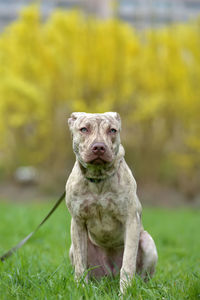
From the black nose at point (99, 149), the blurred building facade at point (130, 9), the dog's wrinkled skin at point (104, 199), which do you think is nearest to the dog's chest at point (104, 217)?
the dog's wrinkled skin at point (104, 199)

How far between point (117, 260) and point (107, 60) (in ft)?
42.0

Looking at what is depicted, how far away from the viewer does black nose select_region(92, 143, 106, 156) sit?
3090 millimetres

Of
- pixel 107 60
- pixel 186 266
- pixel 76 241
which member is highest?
pixel 107 60

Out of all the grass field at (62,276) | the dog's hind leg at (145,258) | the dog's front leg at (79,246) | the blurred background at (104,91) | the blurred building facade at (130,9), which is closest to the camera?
the grass field at (62,276)

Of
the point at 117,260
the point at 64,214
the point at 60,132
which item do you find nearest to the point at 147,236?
the point at 117,260

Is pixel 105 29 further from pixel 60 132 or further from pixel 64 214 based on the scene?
pixel 64 214

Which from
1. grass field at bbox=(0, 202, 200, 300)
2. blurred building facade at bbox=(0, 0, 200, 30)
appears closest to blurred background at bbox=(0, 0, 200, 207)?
blurred building facade at bbox=(0, 0, 200, 30)

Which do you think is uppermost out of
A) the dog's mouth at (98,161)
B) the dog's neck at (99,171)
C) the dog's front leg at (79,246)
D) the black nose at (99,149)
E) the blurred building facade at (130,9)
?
the blurred building facade at (130,9)

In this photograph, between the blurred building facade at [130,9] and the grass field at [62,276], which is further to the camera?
the blurred building facade at [130,9]

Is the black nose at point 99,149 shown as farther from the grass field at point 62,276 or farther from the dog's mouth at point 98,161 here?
the grass field at point 62,276

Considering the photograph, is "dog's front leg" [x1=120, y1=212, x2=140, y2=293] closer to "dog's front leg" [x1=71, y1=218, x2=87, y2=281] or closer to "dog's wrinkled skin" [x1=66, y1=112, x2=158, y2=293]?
"dog's wrinkled skin" [x1=66, y1=112, x2=158, y2=293]

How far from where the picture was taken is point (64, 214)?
10.3 metres

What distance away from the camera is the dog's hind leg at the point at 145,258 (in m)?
3.59

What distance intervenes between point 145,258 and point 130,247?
32 cm
